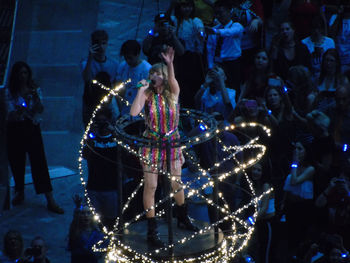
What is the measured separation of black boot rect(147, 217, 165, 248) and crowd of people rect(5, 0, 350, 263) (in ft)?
6.10

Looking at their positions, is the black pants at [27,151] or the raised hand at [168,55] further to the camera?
the black pants at [27,151]

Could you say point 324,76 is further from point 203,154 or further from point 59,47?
point 59,47

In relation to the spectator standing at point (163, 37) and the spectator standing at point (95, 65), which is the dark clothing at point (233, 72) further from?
the spectator standing at point (95, 65)

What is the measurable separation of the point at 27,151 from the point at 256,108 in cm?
333

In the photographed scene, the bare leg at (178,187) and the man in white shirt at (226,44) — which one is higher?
the man in white shirt at (226,44)

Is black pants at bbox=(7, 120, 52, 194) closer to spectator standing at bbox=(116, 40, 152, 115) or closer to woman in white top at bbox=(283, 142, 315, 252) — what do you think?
spectator standing at bbox=(116, 40, 152, 115)

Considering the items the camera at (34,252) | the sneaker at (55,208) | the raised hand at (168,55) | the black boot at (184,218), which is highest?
the raised hand at (168,55)

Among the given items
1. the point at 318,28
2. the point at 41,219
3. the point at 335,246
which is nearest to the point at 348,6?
the point at 318,28

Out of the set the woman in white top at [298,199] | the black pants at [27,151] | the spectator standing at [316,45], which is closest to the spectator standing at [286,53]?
the spectator standing at [316,45]

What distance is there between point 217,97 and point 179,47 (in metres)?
0.95

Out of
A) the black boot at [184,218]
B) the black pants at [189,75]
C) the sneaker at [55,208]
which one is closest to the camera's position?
the black boot at [184,218]

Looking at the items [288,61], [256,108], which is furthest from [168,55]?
[288,61]

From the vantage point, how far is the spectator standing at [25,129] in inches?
415

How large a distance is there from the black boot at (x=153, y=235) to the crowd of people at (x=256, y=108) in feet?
6.10
